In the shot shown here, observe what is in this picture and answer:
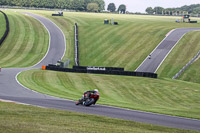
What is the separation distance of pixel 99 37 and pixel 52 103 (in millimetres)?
66622

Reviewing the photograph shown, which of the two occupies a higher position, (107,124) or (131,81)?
(107,124)

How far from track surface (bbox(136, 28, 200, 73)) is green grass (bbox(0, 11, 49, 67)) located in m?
21.6

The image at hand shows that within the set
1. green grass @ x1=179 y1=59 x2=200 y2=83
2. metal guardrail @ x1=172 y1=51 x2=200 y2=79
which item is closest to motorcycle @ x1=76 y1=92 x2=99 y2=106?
green grass @ x1=179 y1=59 x2=200 y2=83

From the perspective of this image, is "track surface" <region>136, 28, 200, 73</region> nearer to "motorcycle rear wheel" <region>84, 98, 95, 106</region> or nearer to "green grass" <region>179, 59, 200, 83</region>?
"green grass" <region>179, 59, 200, 83</region>

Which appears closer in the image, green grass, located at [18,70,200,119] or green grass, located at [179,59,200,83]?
green grass, located at [18,70,200,119]

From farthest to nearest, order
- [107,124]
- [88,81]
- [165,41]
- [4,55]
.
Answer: [165,41]
[4,55]
[88,81]
[107,124]

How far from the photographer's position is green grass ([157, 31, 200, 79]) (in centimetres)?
6097

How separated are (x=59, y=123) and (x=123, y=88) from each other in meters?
26.9

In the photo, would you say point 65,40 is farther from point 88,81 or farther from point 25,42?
point 88,81

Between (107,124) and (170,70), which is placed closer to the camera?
(107,124)

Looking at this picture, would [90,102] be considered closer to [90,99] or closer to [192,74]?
[90,99]

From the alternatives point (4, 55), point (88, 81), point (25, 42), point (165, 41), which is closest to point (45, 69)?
point (88, 81)

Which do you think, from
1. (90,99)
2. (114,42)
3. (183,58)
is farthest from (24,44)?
(90,99)

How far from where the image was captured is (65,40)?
8938 cm
